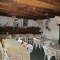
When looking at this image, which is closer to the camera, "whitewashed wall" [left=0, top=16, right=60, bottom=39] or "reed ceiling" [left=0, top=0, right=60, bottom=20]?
"reed ceiling" [left=0, top=0, right=60, bottom=20]

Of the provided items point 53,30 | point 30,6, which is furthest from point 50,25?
point 30,6

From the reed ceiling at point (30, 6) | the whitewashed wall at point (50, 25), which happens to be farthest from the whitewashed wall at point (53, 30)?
the reed ceiling at point (30, 6)

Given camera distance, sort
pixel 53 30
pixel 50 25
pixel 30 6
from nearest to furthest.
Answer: pixel 30 6 < pixel 53 30 < pixel 50 25

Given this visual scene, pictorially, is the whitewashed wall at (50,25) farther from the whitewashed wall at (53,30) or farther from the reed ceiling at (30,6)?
the reed ceiling at (30,6)

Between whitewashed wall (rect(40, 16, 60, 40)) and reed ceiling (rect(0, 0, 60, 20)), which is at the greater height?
reed ceiling (rect(0, 0, 60, 20))

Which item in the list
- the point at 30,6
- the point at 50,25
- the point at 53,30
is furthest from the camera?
the point at 50,25

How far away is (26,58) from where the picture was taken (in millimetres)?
2957

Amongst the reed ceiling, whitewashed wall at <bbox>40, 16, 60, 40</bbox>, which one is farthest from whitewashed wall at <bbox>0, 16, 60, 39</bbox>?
the reed ceiling

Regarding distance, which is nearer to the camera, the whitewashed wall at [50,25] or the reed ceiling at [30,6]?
the reed ceiling at [30,6]

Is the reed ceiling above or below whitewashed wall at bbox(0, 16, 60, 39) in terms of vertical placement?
above

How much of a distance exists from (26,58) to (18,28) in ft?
15.2

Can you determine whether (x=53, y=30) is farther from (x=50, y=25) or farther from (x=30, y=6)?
(x=30, y=6)

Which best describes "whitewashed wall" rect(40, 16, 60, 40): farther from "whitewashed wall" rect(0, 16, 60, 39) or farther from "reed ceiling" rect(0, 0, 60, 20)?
"reed ceiling" rect(0, 0, 60, 20)

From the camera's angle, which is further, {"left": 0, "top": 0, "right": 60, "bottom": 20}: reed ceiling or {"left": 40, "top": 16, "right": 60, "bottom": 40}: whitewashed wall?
{"left": 40, "top": 16, "right": 60, "bottom": 40}: whitewashed wall
